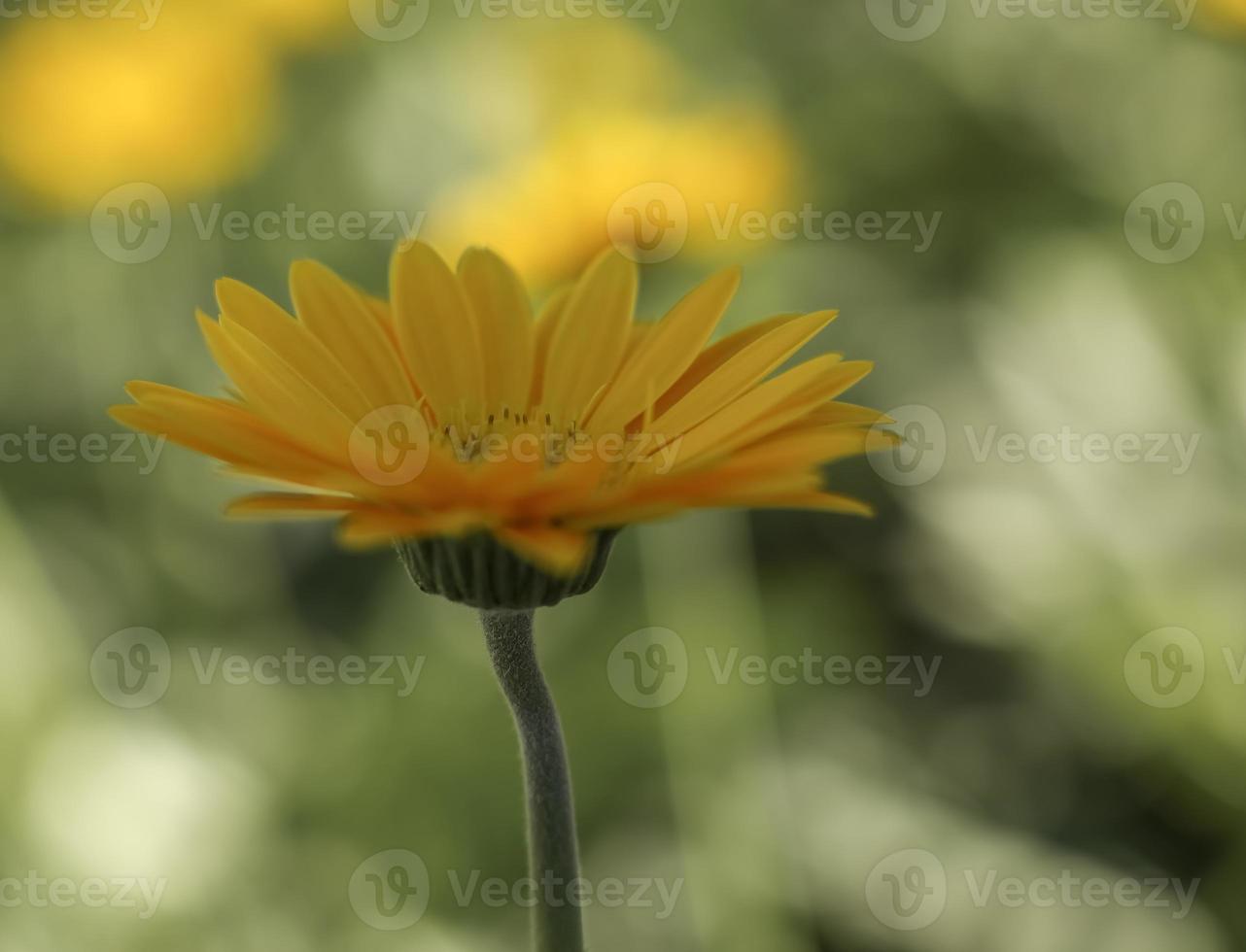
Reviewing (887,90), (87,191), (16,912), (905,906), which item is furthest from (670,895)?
(887,90)

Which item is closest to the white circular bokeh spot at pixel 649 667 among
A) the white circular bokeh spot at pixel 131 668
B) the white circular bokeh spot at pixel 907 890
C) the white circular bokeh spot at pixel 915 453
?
the white circular bokeh spot at pixel 907 890

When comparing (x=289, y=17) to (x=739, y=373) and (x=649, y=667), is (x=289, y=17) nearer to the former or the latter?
(x=649, y=667)

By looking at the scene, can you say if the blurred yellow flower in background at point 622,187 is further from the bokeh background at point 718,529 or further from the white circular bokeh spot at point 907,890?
the white circular bokeh spot at point 907,890

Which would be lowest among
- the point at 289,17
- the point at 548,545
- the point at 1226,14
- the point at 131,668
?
the point at 131,668

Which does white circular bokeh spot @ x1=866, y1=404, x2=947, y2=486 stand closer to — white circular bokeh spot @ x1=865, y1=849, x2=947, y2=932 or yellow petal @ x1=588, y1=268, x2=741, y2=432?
white circular bokeh spot @ x1=865, y1=849, x2=947, y2=932

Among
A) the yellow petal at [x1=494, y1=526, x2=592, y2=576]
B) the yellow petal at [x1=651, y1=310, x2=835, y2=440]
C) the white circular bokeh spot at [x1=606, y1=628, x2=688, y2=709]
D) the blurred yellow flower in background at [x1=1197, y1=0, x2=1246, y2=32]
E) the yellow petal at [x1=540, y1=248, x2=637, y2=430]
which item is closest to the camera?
the yellow petal at [x1=494, y1=526, x2=592, y2=576]

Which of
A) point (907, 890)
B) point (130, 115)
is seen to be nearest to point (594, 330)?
point (907, 890)

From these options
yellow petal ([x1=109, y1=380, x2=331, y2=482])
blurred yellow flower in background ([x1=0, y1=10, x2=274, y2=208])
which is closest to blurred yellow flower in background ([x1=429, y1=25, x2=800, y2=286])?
blurred yellow flower in background ([x1=0, y1=10, x2=274, y2=208])
